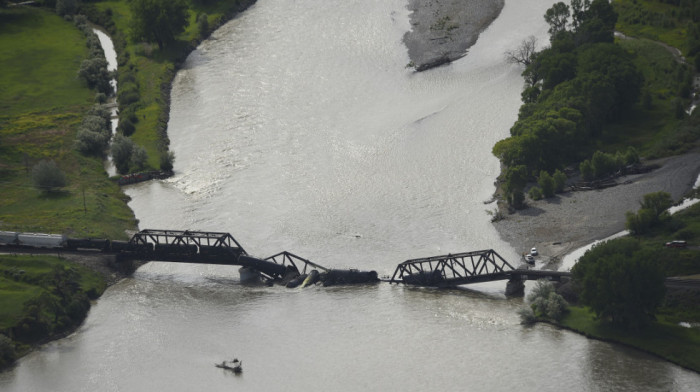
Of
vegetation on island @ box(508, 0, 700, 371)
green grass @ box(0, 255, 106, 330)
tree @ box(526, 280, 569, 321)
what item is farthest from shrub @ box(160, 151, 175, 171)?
tree @ box(526, 280, 569, 321)

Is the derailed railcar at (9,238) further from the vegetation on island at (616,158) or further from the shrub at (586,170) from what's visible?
the shrub at (586,170)

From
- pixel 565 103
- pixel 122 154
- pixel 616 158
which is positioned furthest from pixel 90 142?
pixel 616 158

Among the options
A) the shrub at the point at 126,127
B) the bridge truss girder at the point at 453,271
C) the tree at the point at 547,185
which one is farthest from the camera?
the shrub at the point at 126,127

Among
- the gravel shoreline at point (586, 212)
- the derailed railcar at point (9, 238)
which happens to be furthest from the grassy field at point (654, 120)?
the derailed railcar at point (9, 238)

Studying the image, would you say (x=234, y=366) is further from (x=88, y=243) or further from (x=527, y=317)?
(x=88, y=243)

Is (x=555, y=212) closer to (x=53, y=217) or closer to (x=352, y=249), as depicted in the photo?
(x=352, y=249)

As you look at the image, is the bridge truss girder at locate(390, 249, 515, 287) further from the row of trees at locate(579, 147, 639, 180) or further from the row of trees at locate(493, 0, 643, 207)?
the row of trees at locate(579, 147, 639, 180)
